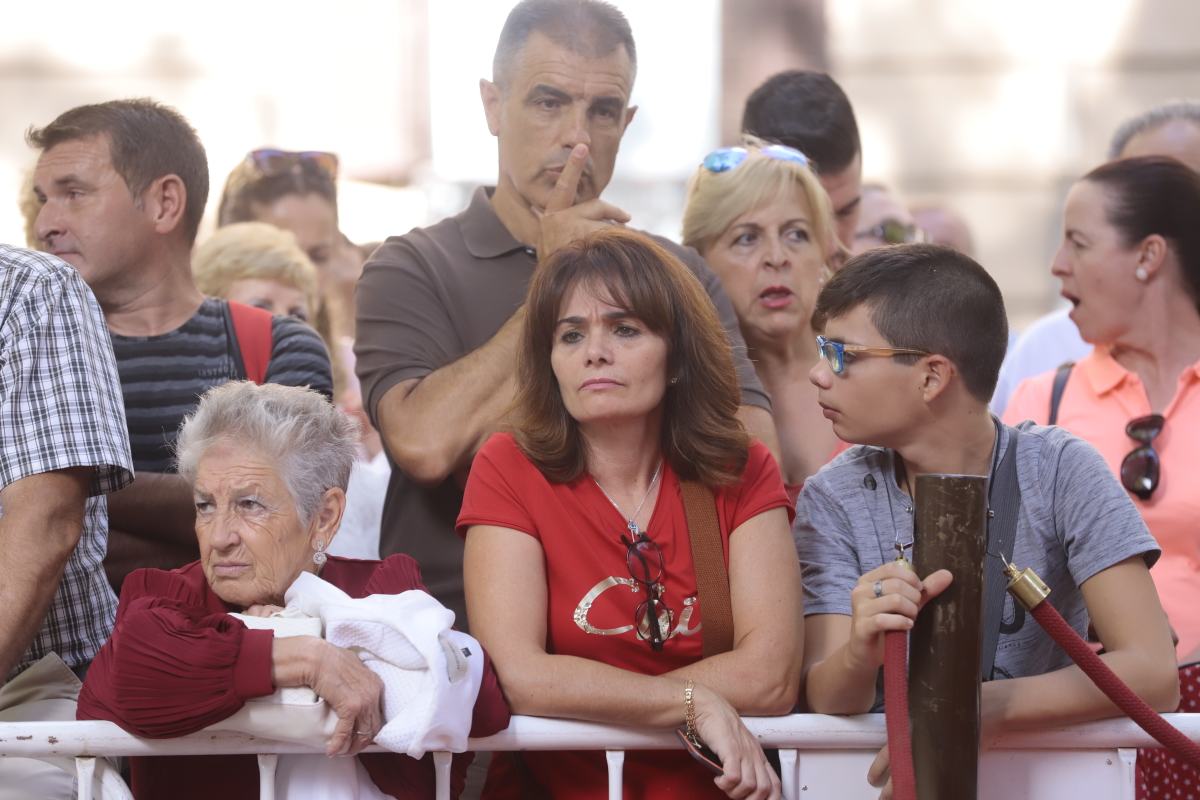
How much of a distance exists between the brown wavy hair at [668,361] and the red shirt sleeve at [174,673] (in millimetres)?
724

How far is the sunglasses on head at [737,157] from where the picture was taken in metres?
4.23

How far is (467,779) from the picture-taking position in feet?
10.9

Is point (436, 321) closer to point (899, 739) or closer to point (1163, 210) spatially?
point (899, 739)

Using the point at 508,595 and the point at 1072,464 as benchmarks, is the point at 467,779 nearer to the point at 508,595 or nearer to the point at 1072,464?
the point at 508,595

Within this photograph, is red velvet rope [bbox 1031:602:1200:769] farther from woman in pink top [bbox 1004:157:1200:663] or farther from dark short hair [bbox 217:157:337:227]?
dark short hair [bbox 217:157:337:227]

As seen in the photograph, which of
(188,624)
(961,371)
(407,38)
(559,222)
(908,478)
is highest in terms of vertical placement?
(407,38)

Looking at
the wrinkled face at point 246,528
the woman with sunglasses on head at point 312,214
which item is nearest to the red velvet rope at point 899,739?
the wrinkled face at point 246,528

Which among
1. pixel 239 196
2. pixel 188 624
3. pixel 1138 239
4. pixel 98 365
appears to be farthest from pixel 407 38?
pixel 188 624

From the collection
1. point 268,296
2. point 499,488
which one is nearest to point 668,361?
point 499,488

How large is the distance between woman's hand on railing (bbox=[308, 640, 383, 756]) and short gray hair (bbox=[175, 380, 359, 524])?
446mm

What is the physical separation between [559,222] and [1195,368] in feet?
5.45

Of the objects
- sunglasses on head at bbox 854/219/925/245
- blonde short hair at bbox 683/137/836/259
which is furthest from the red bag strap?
sunglasses on head at bbox 854/219/925/245

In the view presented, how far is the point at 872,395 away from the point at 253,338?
1.45 metres

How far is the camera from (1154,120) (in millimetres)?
5449
